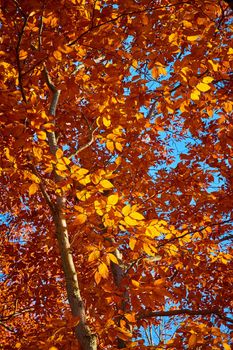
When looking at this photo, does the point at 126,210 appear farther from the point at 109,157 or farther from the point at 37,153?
the point at 109,157

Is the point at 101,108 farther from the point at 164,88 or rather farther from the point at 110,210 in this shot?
the point at 110,210

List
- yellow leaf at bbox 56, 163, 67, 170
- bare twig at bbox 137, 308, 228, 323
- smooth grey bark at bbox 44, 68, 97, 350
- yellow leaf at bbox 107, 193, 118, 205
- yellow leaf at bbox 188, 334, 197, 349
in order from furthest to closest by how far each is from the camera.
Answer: bare twig at bbox 137, 308, 228, 323
yellow leaf at bbox 188, 334, 197, 349
smooth grey bark at bbox 44, 68, 97, 350
yellow leaf at bbox 56, 163, 67, 170
yellow leaf at bbox 107, 193, 118, 205

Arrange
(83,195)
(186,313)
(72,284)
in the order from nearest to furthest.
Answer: (83,195) < (72,284) < (186,313)

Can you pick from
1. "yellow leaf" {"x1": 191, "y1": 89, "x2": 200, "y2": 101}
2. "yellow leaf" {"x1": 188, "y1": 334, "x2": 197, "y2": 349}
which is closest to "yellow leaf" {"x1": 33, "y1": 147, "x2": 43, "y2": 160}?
"yellow leaf" {"x1": 191, "y1": 89, "x2": 200, "y2": 101}

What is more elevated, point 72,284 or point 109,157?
point 109,157

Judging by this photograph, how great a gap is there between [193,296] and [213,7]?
234 inches

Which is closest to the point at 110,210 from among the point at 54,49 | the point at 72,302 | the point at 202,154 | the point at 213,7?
the point at 72,302

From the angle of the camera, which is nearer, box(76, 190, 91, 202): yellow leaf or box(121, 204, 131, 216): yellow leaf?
box(121, 204, 131, 216): yellow leaf

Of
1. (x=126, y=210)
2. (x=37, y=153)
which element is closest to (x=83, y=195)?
(x=126, y=210)

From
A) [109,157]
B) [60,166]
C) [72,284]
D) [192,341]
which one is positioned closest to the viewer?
[60,166]

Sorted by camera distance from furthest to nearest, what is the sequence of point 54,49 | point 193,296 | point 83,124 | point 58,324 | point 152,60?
point 83,124
point 193,296
point 152,60
point 54,49
point 58,324

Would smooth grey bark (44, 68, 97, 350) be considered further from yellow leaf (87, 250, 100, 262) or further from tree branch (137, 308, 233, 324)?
tree branch (137, 308, 233, 324)

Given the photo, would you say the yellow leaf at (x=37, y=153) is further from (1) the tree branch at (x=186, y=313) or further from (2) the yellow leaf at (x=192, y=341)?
(2) the yellow leaf at (x=192, y=341)

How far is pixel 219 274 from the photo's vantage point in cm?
768
